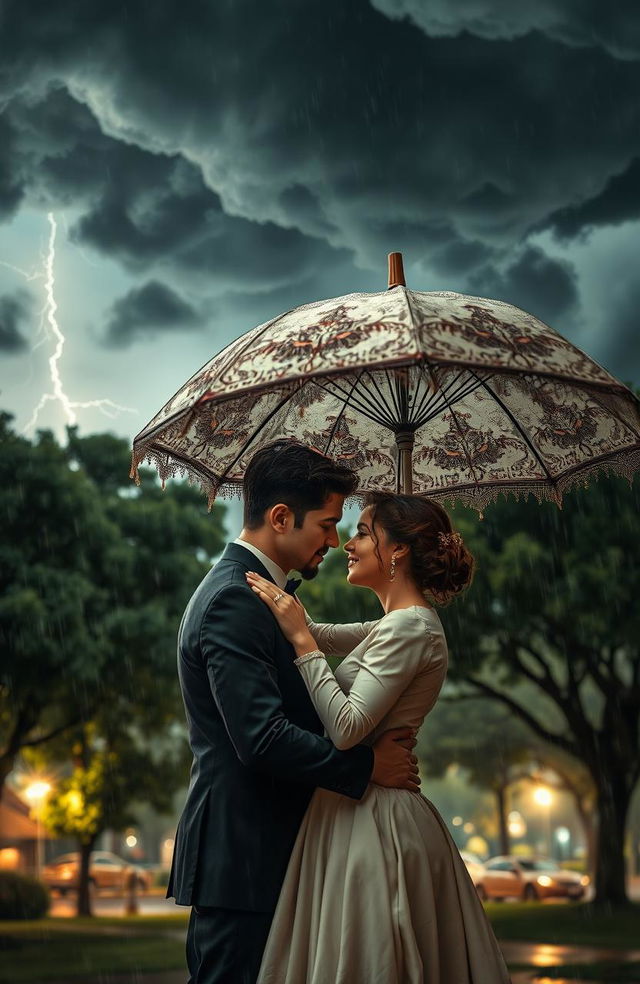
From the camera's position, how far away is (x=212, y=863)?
317 cm

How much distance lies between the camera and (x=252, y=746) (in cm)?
302

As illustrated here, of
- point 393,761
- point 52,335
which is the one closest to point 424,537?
point 393,761

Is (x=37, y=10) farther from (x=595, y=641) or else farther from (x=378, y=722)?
(x=378, y=722)

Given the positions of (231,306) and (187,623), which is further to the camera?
(231,306)

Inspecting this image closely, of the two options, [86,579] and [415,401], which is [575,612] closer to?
[86,579]

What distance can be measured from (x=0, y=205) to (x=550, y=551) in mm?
32479

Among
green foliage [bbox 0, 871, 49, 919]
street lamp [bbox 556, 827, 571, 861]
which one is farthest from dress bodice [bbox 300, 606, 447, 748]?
street lamp [bbox 556, 827, 571, 861]

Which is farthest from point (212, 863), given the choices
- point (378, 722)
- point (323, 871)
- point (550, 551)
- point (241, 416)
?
point (550, 551)

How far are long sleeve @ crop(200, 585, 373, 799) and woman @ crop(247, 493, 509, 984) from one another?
0.07m

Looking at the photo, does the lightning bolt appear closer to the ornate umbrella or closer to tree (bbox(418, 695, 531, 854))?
tree (bbox(418, 695, 531, 854))

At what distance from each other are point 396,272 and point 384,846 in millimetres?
2161

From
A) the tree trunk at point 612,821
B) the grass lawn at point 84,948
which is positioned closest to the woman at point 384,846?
the grass lawn at point 84,948

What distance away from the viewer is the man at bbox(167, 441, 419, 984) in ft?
10.1

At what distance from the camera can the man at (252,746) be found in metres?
3.07
